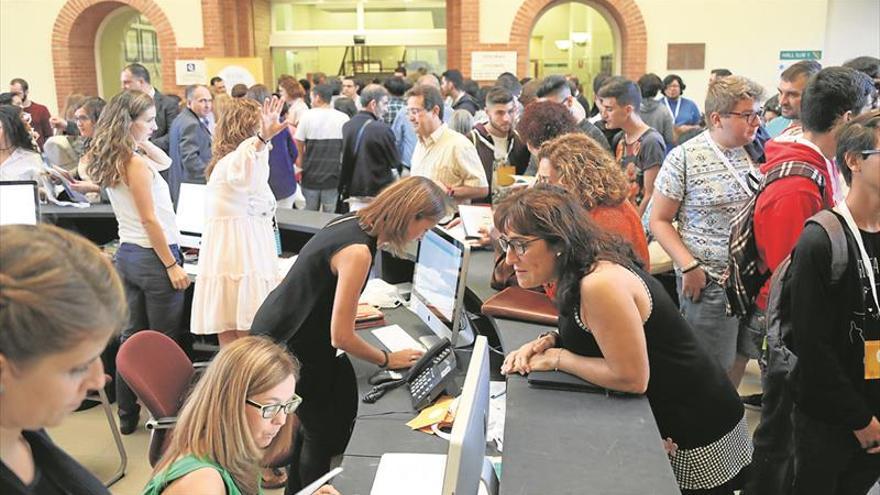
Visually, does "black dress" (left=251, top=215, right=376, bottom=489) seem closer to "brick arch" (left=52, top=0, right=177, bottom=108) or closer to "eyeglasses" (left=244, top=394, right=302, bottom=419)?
"eyeglasses" (left=244, top=394, right=302, bottom=419)

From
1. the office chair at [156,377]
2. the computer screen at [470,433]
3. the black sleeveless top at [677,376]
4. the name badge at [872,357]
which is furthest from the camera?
the office chair at [156,377]

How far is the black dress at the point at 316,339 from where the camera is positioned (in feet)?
8.36

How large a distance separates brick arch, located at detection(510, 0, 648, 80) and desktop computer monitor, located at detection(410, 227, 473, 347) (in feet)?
29.0

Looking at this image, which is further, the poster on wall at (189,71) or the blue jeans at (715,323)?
the poster on wall at (189,71)

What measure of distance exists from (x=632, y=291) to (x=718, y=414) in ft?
1.60

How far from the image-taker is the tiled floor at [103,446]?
3449 mm

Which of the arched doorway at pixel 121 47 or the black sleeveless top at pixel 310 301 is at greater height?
the arched doorway at pixel 121 47

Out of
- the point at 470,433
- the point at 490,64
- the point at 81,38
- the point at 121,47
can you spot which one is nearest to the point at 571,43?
the point at 490,64

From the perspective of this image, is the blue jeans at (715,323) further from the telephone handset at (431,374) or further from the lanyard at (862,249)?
the telephone handset at (431,374)

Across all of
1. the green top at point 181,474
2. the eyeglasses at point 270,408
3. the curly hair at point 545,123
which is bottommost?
the green top at point 181,474

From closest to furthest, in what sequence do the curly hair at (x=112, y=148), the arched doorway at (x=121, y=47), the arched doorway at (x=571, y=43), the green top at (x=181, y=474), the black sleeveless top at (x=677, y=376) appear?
the green top at (x=181, y=474) < the black sleeveless top at (x=677, y=376) < the curly hair at (x=112, y=148) < the arched doorway at (x=121, y=47) < the arched doorway at (x=571, y=43)

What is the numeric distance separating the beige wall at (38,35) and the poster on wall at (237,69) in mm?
1217

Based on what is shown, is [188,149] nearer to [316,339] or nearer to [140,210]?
[140,210]

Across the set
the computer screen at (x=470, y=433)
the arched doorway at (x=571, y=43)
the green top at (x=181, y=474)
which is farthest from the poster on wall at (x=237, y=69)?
the computer screen at (x=470, y=433)
